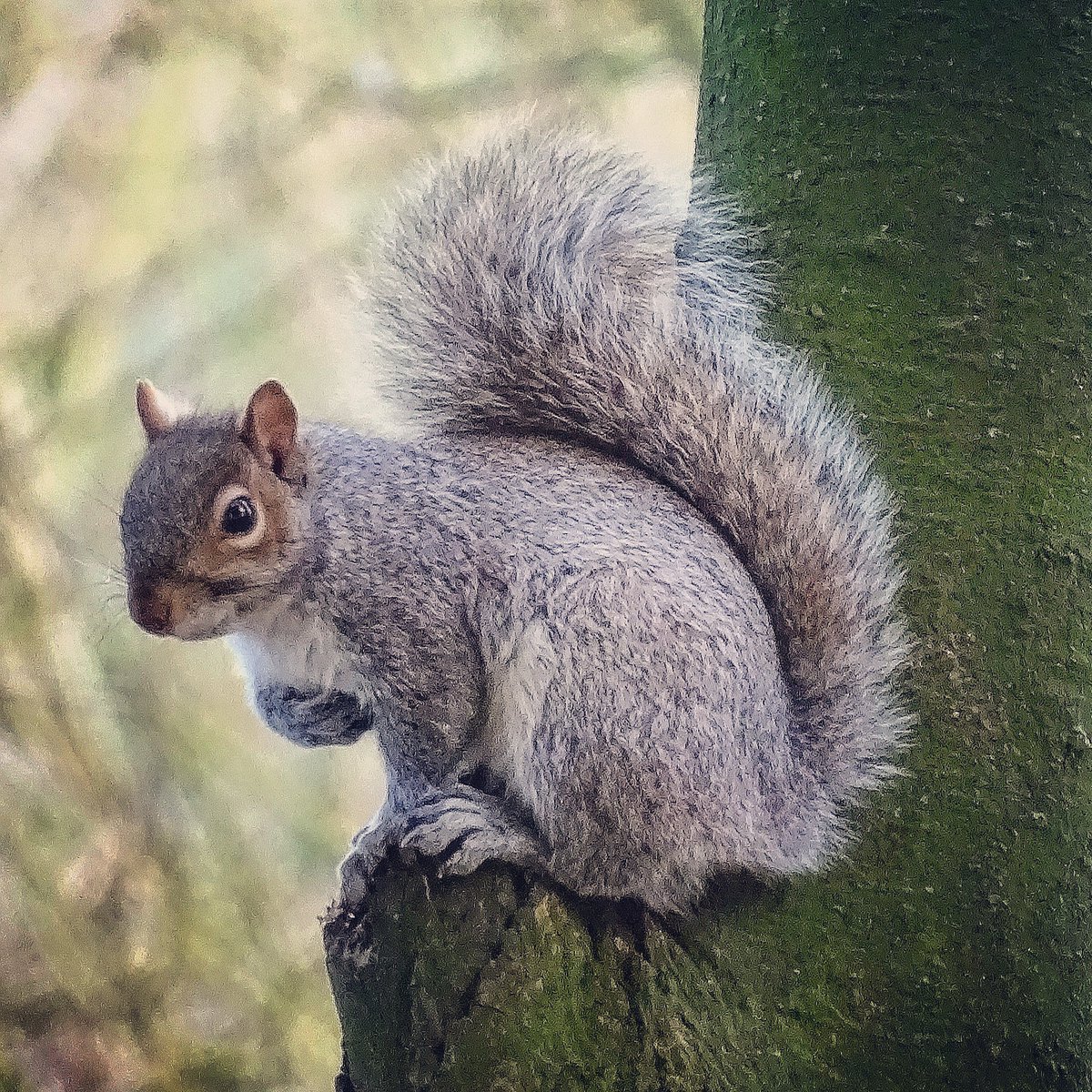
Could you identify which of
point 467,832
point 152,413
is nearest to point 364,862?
point 467,832

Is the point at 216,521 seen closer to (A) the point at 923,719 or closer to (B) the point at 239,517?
(B) the point at 239,517

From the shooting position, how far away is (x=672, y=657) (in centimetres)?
78

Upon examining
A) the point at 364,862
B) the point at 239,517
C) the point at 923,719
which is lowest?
the point at 364,862

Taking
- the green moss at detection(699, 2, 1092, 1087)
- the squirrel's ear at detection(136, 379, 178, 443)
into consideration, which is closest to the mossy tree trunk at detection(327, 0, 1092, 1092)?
the green moss at detection(699, 2, 1092, 1087)

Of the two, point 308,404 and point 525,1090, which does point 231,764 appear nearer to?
point 308,404

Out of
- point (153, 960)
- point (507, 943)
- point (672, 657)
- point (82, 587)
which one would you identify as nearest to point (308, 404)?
point (82, 587)

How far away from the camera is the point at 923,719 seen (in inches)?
29.1

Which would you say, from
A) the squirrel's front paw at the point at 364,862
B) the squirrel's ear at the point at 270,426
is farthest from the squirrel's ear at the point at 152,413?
the squirrel's front paw at the point at 364,862

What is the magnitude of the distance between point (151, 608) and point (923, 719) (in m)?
0.53

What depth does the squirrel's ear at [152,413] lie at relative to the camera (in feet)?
2.69

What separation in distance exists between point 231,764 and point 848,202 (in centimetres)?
92

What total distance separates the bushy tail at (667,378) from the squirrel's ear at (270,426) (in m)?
0.16

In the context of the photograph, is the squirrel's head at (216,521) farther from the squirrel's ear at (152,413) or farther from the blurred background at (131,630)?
the blurred background at (131,630)

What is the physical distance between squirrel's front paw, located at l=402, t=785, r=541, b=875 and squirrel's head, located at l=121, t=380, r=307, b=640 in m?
0.20
